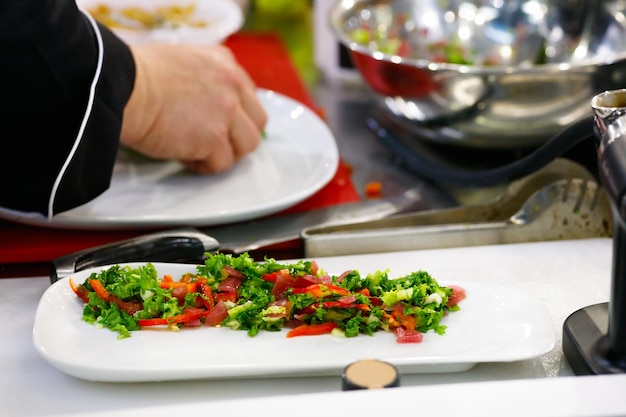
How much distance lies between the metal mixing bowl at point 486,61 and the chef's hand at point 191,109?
23 centimetres

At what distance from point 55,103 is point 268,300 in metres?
0.36

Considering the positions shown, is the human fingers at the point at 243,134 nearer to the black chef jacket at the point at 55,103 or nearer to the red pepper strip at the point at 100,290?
the black chef jacket at the point at 55,103

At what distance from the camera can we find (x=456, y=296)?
33.7 inches

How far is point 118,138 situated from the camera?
1067 mm

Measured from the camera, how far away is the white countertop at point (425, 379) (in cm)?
65

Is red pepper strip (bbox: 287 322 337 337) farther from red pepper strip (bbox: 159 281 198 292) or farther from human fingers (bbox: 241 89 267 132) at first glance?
human fingers (bbox: 241 89 267 132)

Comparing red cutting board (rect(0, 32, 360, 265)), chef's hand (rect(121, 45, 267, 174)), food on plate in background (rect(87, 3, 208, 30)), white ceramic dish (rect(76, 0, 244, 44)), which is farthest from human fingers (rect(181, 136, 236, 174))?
food on plate in background (rect(87, 3, 208, 30))

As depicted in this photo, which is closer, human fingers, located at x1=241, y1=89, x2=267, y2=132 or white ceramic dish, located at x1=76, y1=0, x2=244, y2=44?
human fingers, located at x1=241, y1=89, x2=267, y2=132

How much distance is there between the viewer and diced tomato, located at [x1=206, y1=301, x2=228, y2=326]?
84cm

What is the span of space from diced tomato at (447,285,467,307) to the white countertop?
8 cm

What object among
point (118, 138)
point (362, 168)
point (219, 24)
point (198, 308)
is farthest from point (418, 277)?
point (219, 24)

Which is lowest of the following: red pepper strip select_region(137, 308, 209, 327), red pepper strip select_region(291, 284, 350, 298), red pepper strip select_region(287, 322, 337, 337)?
red pepper strip select_region(137, 308, 209, 327)

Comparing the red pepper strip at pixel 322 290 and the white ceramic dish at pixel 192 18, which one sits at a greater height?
the red pepper strip at pixel 322 290

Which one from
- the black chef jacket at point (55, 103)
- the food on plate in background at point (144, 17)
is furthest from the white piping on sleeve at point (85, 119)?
the food on plate in background at point (144, 17)
